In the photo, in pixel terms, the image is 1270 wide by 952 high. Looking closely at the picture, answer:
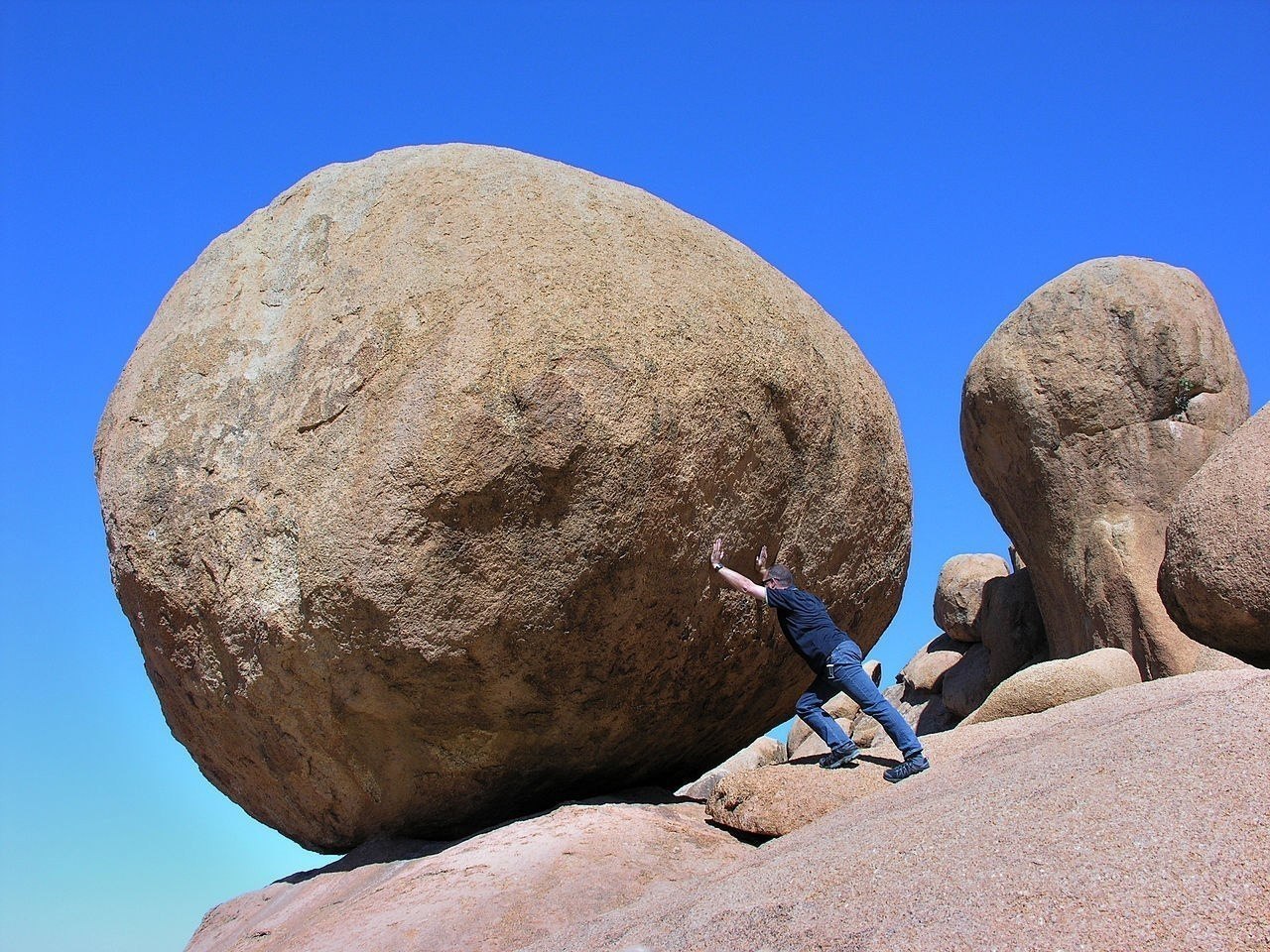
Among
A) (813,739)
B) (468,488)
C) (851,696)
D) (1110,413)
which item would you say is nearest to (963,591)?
(813,739)

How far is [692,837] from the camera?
183 inches

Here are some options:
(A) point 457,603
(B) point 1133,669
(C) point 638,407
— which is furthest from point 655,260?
(B) point 1133,669

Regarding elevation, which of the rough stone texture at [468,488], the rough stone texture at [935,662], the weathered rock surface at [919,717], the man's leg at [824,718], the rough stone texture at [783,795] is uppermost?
the rough stone texture at [468,488]

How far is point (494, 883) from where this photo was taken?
168 inches

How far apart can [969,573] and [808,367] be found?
27.7 ft

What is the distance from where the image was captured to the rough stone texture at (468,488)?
15.0 feet

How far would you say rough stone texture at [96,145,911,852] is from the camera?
4.57m

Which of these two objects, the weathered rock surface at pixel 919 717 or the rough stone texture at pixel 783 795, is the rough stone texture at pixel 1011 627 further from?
the rough stone texture at pixel 783 795

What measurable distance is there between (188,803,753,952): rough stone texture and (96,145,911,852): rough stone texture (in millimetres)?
364

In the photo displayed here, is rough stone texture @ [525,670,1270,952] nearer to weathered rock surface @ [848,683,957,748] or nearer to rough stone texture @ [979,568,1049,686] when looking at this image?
rough stone texture @ [979,568,1049,686]

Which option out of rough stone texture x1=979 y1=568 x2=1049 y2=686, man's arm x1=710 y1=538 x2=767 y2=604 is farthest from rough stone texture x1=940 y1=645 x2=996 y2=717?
man's arm x1=710 y1=538 x2=767 y2=604

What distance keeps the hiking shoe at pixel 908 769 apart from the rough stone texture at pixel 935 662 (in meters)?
8.04

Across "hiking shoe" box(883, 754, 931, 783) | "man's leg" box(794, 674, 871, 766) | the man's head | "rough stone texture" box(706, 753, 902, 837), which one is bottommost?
"hiking shoe" box(883, 754, 931, 783)

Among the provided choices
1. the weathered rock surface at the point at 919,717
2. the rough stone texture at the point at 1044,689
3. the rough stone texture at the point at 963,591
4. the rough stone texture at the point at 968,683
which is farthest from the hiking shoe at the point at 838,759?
the rough stone texture at the point at 963,591
